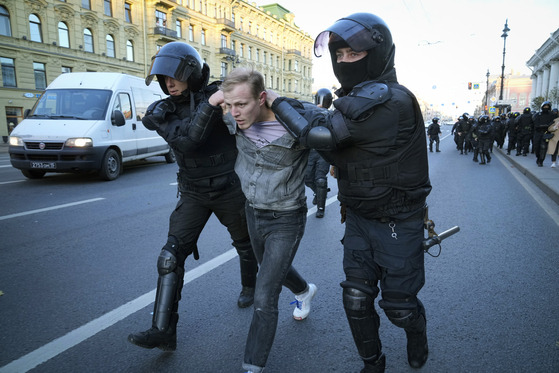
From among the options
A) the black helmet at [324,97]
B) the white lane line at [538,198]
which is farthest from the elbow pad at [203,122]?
the white lane line at [538,198]

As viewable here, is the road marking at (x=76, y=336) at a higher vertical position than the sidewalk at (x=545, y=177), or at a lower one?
lower

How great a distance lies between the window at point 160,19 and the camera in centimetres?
3707

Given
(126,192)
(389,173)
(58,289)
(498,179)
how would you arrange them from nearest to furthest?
(389,173), (58,289), (126,192), (498,179)

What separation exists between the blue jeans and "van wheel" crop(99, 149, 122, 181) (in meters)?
7.83

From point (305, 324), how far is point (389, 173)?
4.81ft

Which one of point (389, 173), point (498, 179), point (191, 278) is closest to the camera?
point (389, 173)

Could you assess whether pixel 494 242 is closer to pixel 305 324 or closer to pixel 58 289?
pixel 305 324

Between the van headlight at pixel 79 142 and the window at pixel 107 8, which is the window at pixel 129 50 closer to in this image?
the window at pixel 107 8

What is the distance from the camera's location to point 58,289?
3449 millimetres

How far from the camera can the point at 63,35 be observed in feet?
92.8

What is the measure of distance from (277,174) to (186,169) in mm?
753

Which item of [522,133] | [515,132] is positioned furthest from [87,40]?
[522,133]

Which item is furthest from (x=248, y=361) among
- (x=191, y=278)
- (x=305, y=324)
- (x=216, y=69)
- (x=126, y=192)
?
(x=216, y=69)

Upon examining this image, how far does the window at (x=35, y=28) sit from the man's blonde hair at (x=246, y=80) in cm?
3004
